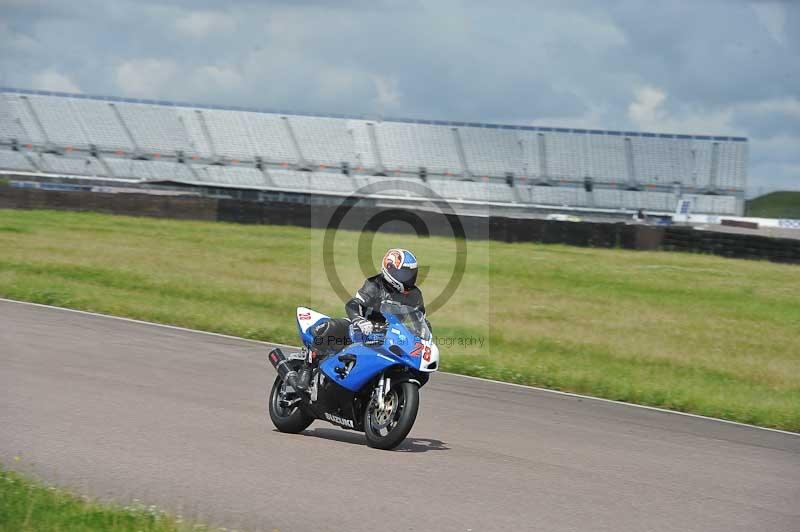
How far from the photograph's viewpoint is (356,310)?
7.91m

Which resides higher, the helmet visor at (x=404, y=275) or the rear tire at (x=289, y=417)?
the helmet visor at (x=404, y=275)

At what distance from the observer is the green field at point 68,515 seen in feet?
16.6

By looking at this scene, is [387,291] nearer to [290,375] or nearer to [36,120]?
[290,375]

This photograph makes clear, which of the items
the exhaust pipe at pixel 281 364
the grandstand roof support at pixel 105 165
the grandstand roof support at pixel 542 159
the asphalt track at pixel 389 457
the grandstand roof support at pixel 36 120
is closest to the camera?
the asphalt track at pixel 389 457

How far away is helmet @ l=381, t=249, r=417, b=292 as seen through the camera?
7.71m

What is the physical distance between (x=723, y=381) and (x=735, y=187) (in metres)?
49.9

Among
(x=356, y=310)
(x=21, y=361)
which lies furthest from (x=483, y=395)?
(x=21, y=361)

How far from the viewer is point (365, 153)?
6294 centimetres

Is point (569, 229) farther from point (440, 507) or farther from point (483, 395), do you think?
point (440, 507)

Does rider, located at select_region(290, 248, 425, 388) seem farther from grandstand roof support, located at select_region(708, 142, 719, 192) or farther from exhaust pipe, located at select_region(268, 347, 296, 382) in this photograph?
grandstand roof support, located at select_region(708, 142, 719, 192)

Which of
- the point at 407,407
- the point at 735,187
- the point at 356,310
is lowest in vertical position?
the point at 407,407

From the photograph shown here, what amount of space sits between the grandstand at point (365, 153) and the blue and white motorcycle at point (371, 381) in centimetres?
5036

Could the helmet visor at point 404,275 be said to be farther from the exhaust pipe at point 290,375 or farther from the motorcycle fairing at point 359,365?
the exhaust pipe at point 290,375

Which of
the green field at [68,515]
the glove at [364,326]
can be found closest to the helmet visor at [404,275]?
the glove at [364,326]
